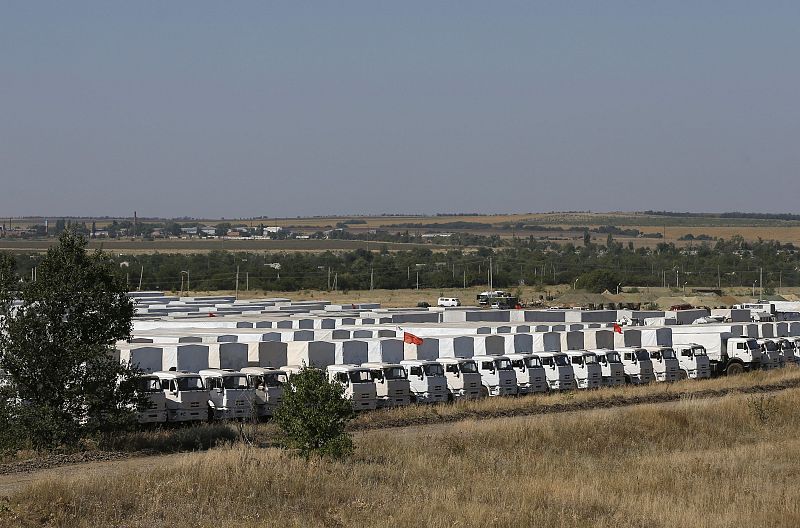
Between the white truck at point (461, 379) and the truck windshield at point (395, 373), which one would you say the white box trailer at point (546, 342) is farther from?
the truck windshield at point (395, 373)

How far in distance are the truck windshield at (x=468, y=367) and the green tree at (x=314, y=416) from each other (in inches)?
613

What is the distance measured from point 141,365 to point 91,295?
29.4ft

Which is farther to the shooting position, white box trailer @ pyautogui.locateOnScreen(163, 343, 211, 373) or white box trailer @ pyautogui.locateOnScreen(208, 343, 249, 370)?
white box trailer @ pyautogui.locateOnScreen(208, 343, 249, 370)

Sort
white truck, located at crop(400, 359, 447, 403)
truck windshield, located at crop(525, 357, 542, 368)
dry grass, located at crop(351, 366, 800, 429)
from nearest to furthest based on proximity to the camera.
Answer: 1. dry grass, located at crop(351, 366, 800, 429)
2. white truck, located at crop(400, 359, 447, 403)
3. truck windshield, located at crop(525, 357, 542, 368)

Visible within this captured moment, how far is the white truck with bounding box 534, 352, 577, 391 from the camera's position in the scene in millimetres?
49747

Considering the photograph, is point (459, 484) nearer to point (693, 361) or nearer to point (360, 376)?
point (360, 376)

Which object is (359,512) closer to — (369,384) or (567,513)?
(567,513)

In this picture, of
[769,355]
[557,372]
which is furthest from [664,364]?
[769,355]

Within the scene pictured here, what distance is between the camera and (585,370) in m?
51.0

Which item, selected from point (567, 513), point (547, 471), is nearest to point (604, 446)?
point (547, 471)

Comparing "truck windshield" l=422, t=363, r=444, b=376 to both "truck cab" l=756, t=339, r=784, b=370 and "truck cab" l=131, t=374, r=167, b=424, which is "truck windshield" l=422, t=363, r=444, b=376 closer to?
"truck cab" l=131, t=374, r=167, b=424

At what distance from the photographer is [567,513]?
24.0 m

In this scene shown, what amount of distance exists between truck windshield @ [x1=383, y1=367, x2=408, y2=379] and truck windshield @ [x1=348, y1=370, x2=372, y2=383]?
931mm

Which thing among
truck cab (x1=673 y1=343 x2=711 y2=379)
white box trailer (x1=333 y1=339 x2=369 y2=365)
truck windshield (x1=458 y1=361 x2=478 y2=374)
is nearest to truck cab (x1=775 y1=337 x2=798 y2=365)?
truck cab (x1=673 y1=343 x2=711 y2=379)
